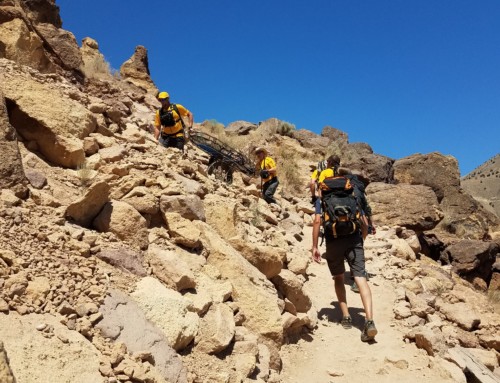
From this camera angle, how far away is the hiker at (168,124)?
24.0ft

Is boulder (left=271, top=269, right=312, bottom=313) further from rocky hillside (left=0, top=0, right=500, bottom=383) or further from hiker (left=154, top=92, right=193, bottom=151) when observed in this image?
hiker (left=154, top=92, right=193, bottom=151)

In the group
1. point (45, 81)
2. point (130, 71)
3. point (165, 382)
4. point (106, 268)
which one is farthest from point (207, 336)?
point (130, 71)

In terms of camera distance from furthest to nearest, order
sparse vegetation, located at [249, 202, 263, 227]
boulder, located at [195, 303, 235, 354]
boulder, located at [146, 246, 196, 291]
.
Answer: sparse vegetation, located at [249, 202, 263, 227] → boulder, located at [146, 246, 196, 291] → boulder, located at [195, 303, 235, 354]

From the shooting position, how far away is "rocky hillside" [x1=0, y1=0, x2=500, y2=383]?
260 centimetres

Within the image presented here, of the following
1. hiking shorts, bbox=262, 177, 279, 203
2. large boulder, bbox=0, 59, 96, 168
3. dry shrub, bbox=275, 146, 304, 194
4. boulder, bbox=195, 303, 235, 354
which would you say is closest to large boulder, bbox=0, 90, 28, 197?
large boulder, bbox=0, 59, 96, 168

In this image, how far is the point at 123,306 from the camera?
3.07 metres

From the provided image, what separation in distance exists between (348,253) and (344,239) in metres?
0.18

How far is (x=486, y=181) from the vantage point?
62.1m

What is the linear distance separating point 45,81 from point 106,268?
366 centimetres

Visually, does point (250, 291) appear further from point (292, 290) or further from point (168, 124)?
point (168, 124)

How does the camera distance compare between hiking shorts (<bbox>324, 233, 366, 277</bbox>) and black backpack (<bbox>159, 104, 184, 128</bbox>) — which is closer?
hiking shorts (<bbox>324, 233, 366, 277</bbox>)

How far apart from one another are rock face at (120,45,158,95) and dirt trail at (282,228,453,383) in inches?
478

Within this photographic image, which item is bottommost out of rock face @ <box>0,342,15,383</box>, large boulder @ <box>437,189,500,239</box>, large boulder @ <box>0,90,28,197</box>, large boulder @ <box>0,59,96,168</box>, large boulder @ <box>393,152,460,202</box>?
rock face @ <box>0,342,15,383</box>

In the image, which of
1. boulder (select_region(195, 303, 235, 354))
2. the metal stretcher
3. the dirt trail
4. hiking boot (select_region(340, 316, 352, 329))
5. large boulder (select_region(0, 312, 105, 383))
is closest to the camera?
large boulder (select_region(0, 312, 105, 383))
